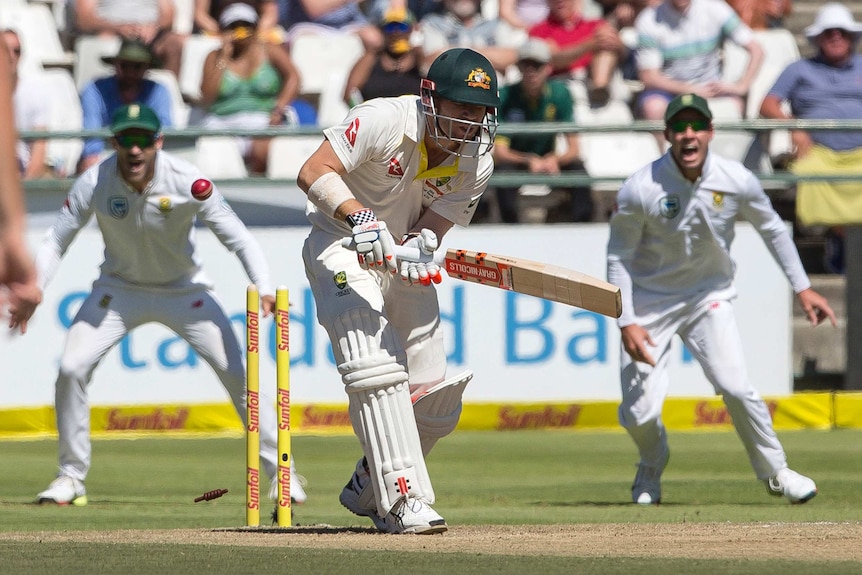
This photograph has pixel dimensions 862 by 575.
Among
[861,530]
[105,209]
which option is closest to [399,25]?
[105,209]

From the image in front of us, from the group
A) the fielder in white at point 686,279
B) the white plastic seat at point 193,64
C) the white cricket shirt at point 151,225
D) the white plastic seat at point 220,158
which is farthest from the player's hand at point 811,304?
the white plastic seat at point 193,64

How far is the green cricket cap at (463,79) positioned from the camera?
544 cm

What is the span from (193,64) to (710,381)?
6.49 m

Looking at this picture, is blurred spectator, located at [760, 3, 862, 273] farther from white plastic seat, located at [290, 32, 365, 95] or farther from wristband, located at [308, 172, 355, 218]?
wristband, located at [308, 172, 355, 218]

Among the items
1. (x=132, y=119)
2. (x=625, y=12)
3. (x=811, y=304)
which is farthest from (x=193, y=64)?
(x=811, y=304)

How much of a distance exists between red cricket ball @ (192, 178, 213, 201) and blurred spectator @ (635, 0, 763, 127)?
5431 millimetres

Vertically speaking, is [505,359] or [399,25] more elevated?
[399,25]

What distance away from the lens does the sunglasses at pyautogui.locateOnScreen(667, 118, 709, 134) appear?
24.1 ft

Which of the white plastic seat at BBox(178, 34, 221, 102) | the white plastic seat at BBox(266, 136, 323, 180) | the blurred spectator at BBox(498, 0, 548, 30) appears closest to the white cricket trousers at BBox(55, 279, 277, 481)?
the white plastic seat at BBox(266, 136, 323, 180)

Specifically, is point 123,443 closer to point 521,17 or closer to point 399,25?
point 399,25

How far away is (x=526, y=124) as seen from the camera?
35.4 ft

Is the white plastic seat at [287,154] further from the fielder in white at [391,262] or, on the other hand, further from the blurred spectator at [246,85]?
the fielder in white at [391,262]

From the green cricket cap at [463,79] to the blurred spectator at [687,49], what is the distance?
22.1 feet

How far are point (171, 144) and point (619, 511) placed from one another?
524cm
